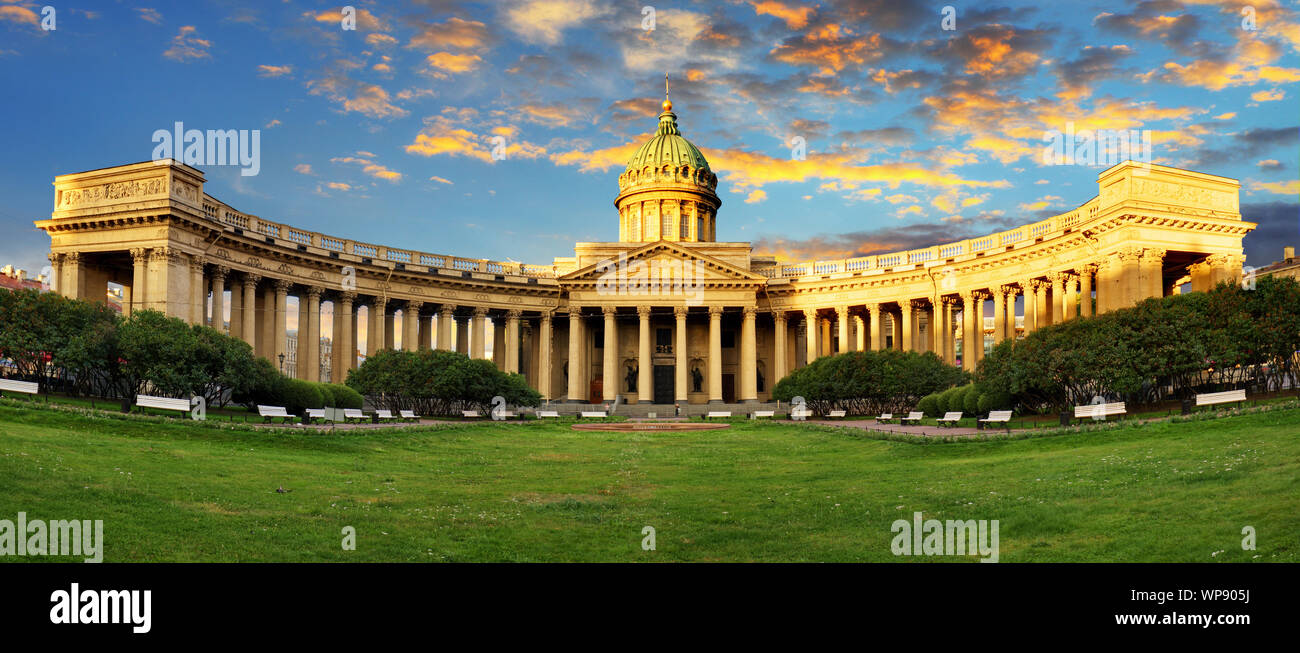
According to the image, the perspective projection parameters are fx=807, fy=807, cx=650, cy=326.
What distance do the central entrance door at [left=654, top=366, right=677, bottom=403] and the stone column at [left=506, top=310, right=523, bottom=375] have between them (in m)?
14.2

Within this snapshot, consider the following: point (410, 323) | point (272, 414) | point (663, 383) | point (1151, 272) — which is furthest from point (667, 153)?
point (272, 414)

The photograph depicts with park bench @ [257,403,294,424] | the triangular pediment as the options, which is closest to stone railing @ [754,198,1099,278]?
the triangular pediment

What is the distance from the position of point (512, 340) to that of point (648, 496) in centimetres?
5574

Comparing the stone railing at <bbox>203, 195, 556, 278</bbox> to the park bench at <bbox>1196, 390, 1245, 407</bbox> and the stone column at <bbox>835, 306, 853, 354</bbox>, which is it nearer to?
the stone column at <bbox>835, 306, 853, 354</bbox>

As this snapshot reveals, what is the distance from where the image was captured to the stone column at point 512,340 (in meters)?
73.1

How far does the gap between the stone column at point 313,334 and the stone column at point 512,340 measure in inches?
696

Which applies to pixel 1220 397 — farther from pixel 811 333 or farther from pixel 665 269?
pixel 665 269

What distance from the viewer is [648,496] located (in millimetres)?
19250

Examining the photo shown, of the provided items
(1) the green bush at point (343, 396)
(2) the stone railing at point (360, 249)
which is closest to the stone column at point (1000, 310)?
(2) the stone railing at point (360, 249)

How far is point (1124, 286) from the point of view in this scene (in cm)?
4909

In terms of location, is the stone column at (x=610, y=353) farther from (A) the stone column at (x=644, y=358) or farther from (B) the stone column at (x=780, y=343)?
(B) the stone column at (x=780, y=343)

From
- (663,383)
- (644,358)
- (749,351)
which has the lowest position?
(663,383)
